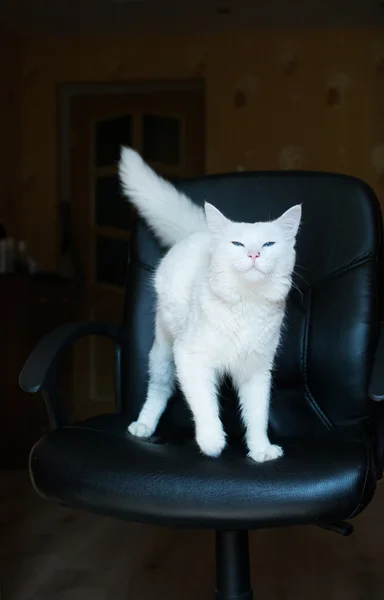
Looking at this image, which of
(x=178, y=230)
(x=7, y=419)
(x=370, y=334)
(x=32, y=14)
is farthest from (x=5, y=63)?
(x=370, y=334)

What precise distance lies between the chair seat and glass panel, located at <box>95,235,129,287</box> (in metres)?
3.19

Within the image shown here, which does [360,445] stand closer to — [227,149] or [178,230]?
[178,230]

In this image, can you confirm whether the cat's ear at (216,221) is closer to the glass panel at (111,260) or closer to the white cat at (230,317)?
the white cat at (230,317)

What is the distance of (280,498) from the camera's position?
3.46ft

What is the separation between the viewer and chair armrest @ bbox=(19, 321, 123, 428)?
1.27 meters

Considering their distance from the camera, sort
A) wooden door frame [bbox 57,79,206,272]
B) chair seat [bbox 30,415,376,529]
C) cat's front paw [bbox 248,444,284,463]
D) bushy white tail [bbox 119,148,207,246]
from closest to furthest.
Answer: chair seat [bbox 30,415,376,529]
cat's front paw [bbox 248,444,284,463]
bushy white tail [bbox 119,148,207,246]
wooden door frame [bbox 57,79,206,272]

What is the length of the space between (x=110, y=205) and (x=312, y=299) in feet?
9.97

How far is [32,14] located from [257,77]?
1376mm

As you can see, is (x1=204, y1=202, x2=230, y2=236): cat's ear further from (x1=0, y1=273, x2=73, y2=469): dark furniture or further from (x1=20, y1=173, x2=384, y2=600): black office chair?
(x1=0, y1=273, x2=73, y2=469): dark furniture

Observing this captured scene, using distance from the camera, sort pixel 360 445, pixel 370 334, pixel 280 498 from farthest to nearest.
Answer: pixel 370 334 < pixel 360 445 < pixel 280 498

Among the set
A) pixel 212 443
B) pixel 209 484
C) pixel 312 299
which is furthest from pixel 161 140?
pixel 209 484

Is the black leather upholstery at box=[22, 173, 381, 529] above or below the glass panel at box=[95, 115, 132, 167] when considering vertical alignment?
below

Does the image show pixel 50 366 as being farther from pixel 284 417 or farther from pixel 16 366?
pixel 16 366

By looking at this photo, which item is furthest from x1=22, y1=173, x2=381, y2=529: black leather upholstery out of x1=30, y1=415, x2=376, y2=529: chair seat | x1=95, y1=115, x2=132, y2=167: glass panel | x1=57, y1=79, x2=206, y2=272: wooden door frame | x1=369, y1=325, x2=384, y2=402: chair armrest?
x1=57, y1=79, x2=206, y2=272: wooden door frame
